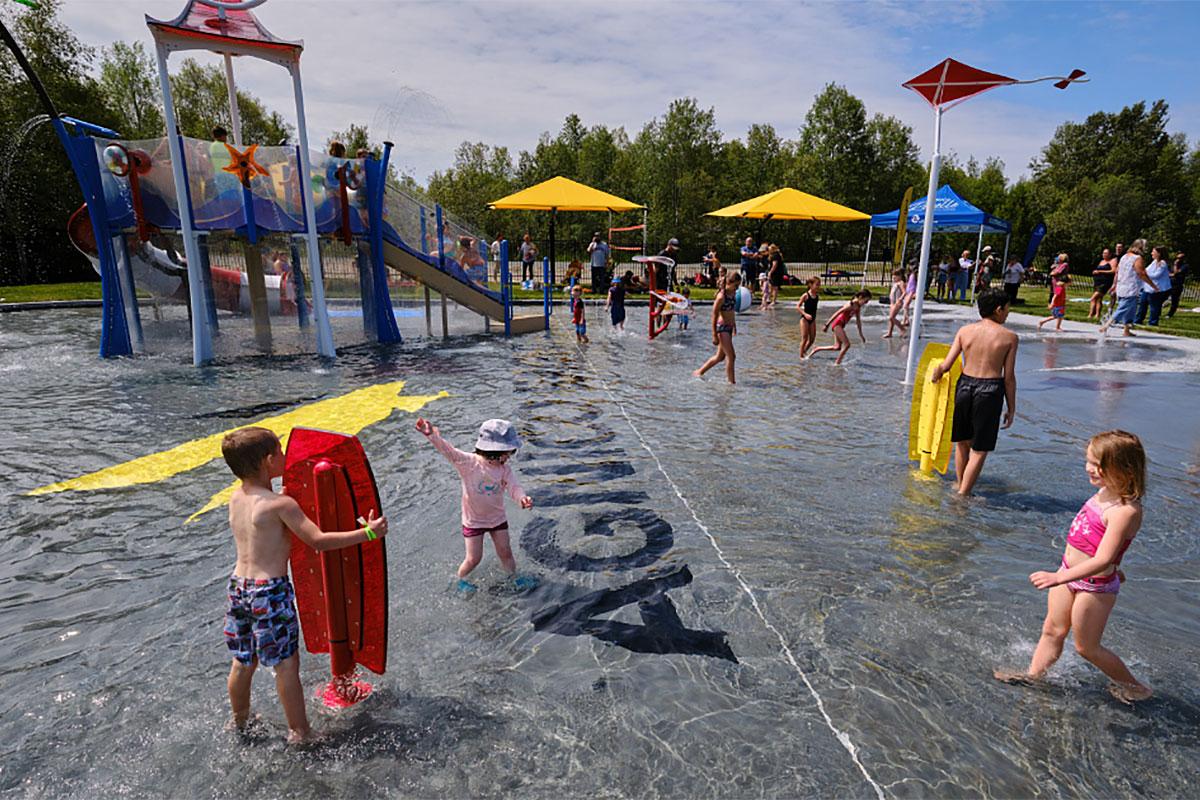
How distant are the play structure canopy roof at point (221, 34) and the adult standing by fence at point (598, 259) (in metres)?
11.4

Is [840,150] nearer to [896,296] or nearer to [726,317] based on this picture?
[896,296]

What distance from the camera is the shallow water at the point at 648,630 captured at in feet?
9.75

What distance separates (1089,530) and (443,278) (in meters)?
14.3

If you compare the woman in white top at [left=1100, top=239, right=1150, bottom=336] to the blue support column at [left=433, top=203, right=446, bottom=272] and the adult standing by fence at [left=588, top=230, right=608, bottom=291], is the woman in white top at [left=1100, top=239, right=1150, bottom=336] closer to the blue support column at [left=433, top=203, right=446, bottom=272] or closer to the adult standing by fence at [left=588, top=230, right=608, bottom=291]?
the adult standing by fence at [left=588, top=230, right=608, bottom=291]

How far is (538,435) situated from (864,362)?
318 inches

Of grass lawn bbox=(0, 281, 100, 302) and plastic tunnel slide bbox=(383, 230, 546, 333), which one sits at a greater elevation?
plastic tunnel slide bbox=(383, 230, 546, 333)

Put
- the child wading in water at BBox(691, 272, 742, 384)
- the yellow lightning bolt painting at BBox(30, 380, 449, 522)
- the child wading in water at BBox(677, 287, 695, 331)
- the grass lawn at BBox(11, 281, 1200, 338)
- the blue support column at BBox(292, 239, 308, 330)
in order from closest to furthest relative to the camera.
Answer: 1. the yellow lightning bolt painting at BBox(30, 380, 449, 522)
2. the child wading in water at BBox(691, 272, 742, 384)
3. the blue support column at BBox(292, 239, 308, 330)
4. the child wading in water at BBox(677, 287, 695, 331)
5. the grass lawn at BBox(11, 281, 1200, 338)

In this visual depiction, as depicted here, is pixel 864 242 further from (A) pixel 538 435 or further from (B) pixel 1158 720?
(B) pixel 1158 720

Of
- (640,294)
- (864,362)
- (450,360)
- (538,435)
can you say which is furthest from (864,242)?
(538,435)

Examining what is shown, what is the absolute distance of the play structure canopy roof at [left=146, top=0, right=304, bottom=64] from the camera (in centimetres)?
1112

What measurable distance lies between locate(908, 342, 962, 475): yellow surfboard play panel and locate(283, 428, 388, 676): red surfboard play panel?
5364mm

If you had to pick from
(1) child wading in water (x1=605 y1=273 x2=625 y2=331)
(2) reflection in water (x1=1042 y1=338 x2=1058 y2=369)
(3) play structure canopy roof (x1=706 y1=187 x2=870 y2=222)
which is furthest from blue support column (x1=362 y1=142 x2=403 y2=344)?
(3) play structure canopy roof (x1=706 y1=187 x2=870 y2=222)

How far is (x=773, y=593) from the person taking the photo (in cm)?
439

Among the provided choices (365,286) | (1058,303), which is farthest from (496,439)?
(1058,303)
